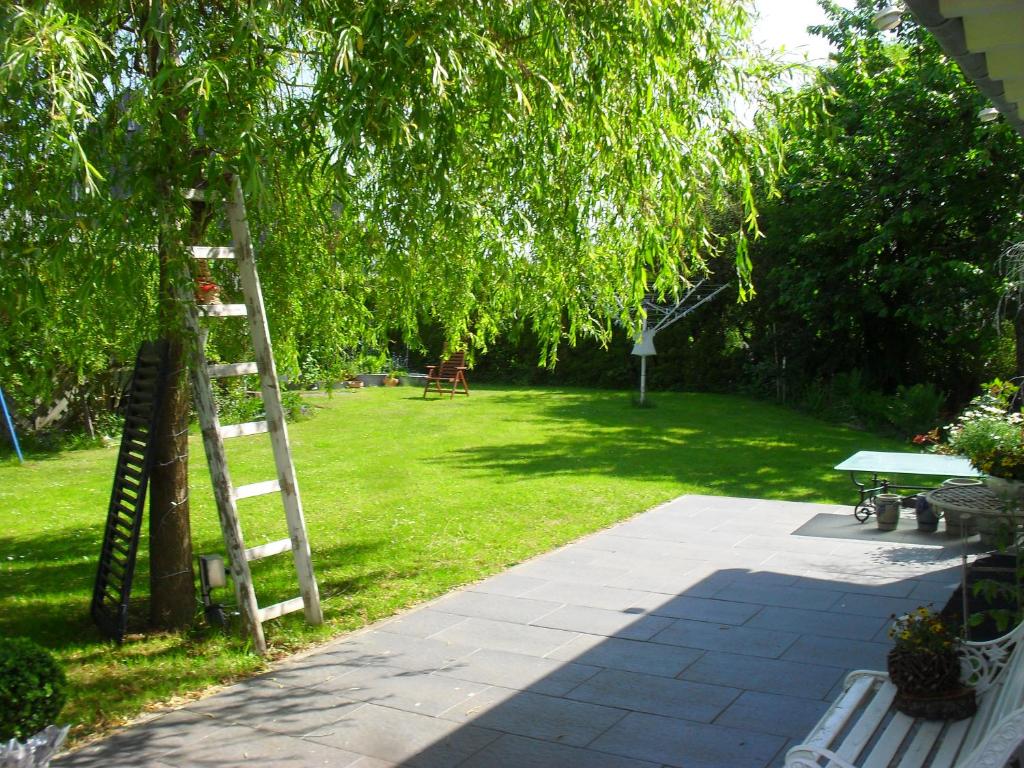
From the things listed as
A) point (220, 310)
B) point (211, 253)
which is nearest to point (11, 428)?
point (220, 310)

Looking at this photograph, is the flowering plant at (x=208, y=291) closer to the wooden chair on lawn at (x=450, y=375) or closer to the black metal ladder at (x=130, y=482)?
the black metal ladder at (x=130, y=482)

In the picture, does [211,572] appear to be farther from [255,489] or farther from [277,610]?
[255,489]

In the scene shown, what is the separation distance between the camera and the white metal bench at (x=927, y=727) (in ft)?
8.39

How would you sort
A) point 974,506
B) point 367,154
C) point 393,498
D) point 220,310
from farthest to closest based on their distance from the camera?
point 393,498 → point 220,310 → point 974,506 → point 367,154

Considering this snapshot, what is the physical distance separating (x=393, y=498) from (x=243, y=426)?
505cm

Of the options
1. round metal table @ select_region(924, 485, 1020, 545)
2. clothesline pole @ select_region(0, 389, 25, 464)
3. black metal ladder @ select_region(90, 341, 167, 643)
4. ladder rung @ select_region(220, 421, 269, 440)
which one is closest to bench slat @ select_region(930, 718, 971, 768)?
round metal table @ select_region(924, 485, 1020, 545)

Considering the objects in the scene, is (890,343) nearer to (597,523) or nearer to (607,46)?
(597,523)

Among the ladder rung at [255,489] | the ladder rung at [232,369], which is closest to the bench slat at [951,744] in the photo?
the ladder rung at [255,489]

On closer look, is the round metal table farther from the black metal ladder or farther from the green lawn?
the black metal ladder

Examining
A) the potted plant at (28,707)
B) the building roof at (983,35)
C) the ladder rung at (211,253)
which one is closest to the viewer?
the building roof at (983,35)

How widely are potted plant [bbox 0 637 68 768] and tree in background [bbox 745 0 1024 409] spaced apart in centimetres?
1134

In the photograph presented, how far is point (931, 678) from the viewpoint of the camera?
136 inches

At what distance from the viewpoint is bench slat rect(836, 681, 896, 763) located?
304 cm

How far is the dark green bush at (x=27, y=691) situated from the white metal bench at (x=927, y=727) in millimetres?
2663
